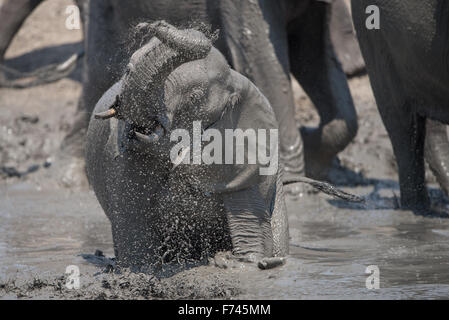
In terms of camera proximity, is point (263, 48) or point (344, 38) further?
point (344, 38)

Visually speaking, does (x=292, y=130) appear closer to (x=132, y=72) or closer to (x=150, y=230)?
(x=150, y=230)

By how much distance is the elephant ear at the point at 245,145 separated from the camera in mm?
4672

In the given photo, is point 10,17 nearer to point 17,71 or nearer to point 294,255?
point 17,71

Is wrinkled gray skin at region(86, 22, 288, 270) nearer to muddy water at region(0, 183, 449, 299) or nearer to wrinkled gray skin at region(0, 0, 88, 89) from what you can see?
muddy water at region(0, 183, 449, 299)

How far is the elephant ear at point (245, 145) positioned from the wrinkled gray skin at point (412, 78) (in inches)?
56.1

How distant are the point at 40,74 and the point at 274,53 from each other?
12.9ft

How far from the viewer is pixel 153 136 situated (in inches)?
163

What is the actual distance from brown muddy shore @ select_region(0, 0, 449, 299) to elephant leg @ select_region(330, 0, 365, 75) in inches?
11.0

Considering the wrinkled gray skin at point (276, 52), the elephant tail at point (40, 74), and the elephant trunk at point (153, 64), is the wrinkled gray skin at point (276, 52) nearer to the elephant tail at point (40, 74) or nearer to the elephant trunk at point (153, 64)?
the elephant tail at point (40, 74)

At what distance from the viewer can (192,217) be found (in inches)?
190

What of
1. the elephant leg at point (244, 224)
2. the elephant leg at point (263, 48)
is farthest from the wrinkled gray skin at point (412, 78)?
the elephant leg at point (244, 224)

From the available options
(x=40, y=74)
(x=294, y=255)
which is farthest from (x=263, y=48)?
(x=40, y=74)

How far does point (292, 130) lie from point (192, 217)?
271 cm

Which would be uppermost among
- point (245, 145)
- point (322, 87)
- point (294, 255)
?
point (245, 145)
